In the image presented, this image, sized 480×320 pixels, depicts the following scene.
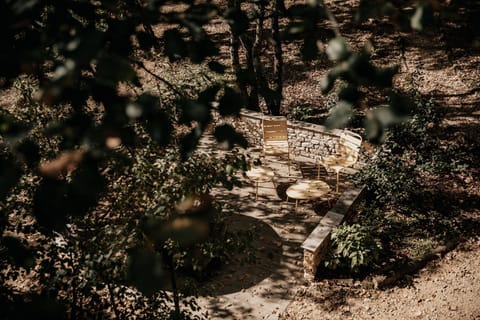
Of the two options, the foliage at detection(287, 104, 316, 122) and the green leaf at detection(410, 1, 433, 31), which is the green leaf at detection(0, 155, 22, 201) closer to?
the green leaf at detection(410, 1, 433, 31)

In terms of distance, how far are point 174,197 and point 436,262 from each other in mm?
4838

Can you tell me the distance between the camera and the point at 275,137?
9.16 metres

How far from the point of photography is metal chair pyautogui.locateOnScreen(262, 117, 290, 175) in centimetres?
898

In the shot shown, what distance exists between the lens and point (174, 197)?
3494mm

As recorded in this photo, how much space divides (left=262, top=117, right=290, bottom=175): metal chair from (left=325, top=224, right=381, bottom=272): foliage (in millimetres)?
2819

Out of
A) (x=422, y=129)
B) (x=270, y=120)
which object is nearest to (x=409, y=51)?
(x=422, y=129)

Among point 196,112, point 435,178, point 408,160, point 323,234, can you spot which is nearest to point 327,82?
point 196,112

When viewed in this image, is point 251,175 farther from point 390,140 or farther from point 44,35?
point 44,35

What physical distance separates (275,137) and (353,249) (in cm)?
356

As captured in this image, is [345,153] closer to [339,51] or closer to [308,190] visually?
[308,190]

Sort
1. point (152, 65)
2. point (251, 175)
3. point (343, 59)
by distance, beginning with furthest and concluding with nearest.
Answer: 1. point (152, 65)
2. point (251, 175)
3. point (343, 59)

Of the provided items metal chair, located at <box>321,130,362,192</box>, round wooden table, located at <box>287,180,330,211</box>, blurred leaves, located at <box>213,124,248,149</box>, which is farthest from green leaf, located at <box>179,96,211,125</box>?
metal chair, located at <box>321,130,362,192</box>

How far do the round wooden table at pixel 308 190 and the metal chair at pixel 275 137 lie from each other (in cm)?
127

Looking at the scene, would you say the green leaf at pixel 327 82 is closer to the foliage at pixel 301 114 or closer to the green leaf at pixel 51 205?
the green leaf at pixel 51 205
